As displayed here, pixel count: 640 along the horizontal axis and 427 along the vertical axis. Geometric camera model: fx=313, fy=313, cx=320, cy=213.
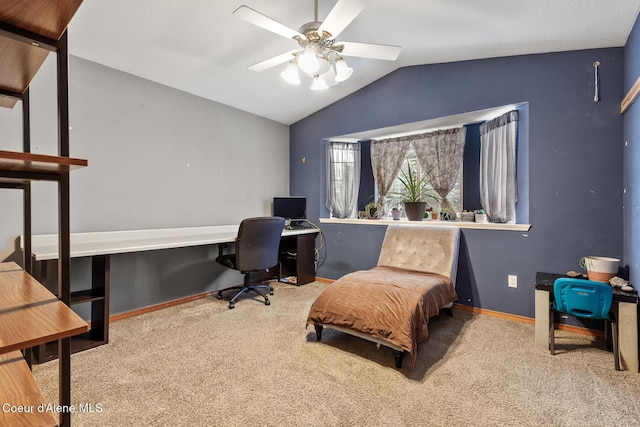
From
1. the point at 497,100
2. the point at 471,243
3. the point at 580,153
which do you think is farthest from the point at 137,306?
the point at 580,153

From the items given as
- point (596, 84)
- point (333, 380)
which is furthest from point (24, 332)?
point (596, 84)

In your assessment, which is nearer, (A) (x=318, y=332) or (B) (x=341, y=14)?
(B) (x=341, y=14)

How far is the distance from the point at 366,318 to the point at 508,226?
177cm

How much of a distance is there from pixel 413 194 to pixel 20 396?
11.9 ft

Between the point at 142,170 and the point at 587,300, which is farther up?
the point at 142,170

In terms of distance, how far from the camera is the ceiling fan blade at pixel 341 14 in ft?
5.70

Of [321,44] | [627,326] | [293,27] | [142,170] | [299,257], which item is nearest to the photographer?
[627,326]

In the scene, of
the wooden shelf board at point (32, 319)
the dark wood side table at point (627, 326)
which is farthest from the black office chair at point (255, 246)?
the dark wood side table at point (627, 326)

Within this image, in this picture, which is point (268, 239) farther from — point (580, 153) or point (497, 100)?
point (580, 153)

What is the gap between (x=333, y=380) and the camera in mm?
1918

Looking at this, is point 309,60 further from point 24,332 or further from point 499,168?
point 499,168

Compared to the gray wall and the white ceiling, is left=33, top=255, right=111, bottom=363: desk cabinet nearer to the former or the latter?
the gray wall

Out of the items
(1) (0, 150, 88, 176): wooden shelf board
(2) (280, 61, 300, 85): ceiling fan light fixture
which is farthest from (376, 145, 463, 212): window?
(1) (0, 150, 88, 176): wooden shelf board

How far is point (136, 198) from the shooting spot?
10.2ft
